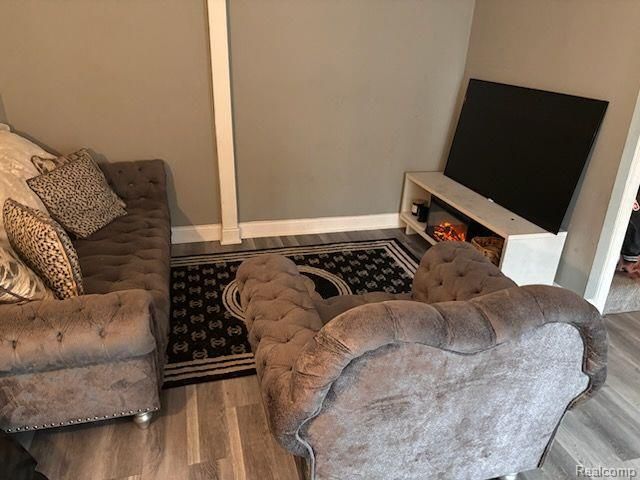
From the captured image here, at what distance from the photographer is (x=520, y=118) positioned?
114 inches

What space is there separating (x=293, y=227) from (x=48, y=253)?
211cm

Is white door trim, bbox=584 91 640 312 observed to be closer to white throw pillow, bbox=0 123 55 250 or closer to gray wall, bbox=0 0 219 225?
gray wall, bbox=0 0 219 225

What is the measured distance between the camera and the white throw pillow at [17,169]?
2.21 meters

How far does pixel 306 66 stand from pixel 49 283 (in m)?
2.19

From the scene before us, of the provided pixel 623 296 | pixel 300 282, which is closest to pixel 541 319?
pixel 300 282

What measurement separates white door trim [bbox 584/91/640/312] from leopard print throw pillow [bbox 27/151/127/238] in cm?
267

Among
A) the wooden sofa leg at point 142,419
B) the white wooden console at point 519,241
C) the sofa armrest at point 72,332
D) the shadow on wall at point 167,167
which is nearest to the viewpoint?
the sofa armrest at point 72,332

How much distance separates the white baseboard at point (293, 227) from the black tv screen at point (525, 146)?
0.69 m

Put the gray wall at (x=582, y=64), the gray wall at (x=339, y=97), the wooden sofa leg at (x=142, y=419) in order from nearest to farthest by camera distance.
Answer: the wooden sofa leg at (x=142, y=419)
the gray wall at (x=582, y=64)
the gray wall at (x=339, y=97)

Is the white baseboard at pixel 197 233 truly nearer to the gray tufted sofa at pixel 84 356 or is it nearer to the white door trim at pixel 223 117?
the white door trim at pixel 223 117

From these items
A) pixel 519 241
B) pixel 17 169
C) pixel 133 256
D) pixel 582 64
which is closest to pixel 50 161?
pixel 17 169

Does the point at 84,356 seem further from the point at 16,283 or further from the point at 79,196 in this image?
the point at 79,196

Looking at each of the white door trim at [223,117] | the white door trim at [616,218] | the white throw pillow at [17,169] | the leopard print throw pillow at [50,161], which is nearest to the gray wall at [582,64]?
the white door trim at [616,218]

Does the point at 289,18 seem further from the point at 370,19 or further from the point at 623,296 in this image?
the point at 623,296
